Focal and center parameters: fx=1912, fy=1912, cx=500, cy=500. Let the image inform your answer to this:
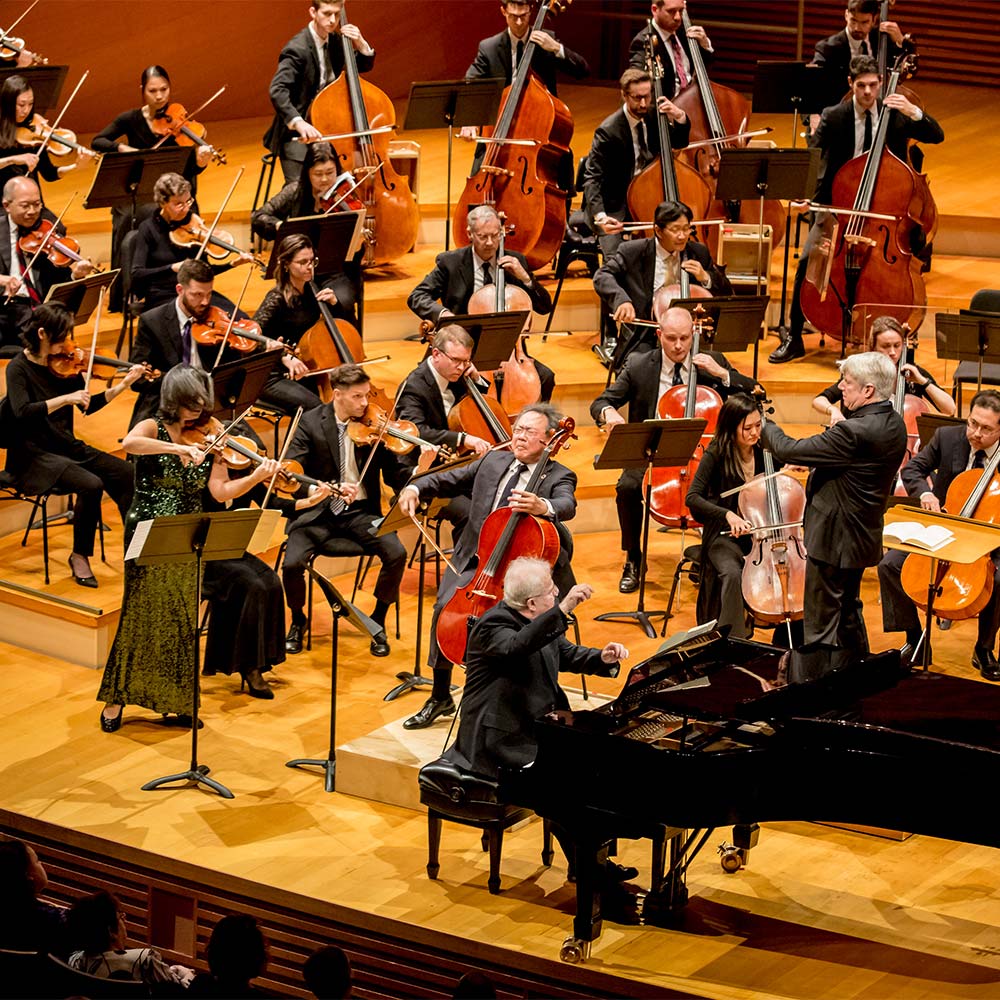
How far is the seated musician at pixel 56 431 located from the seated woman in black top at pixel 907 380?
237 cm

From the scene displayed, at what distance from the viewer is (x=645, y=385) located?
22.8ft

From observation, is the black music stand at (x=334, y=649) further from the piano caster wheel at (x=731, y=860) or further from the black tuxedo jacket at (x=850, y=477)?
the black tuxedo jacket at (x=850, y=477)

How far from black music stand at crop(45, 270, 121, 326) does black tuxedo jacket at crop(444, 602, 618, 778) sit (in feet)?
7.39

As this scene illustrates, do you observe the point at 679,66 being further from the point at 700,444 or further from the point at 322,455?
the point at 322,455

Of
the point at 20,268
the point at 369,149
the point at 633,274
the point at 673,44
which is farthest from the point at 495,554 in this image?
the point at 673,44

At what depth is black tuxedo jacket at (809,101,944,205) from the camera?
7.73m

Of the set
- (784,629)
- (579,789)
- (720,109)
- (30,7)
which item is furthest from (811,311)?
(30,7)

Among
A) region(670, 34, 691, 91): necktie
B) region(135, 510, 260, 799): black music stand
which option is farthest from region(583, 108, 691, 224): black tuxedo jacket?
region(135, 510, 260, 799): black music stand

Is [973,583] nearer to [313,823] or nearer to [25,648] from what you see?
[313,823]

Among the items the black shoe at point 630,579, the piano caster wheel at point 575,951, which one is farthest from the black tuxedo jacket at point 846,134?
the piano caster wheel at point 575,951

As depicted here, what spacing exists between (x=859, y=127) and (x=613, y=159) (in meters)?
1.02

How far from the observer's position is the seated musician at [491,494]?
5.86m

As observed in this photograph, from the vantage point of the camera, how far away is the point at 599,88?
1133 cm

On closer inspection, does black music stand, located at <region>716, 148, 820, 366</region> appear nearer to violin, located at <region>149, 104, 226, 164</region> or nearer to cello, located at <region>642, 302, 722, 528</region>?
cello, located at <region>642, 302, 722, 528</region>
